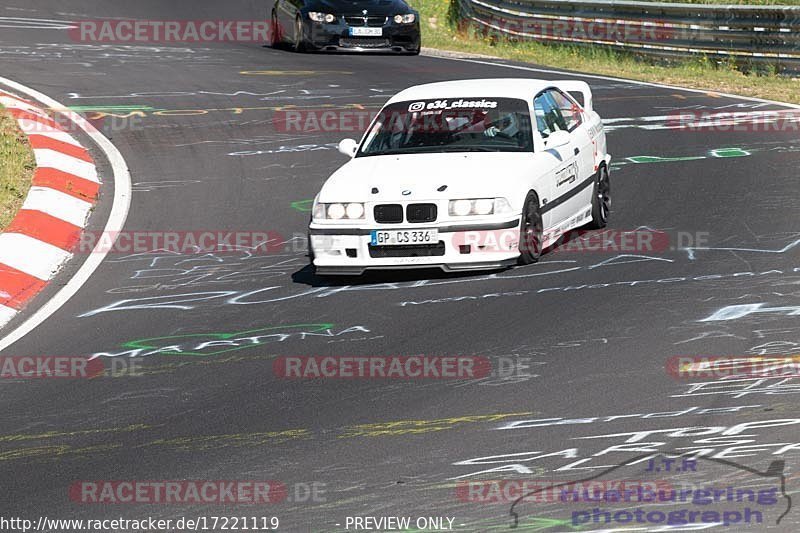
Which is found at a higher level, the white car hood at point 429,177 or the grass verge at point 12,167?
the white car hood at point 429,177

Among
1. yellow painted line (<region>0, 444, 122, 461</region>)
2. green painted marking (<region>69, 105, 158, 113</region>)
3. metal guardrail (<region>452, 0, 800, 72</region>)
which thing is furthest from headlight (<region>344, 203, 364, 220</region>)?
metal guardrail (<region>452, 0, 800, 72</region>)

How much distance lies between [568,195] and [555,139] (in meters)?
0.49

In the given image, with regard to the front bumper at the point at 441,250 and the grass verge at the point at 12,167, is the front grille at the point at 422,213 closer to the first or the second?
the front bumper at the point at 441,250

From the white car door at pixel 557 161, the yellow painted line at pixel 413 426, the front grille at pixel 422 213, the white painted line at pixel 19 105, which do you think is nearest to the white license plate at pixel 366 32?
Result: the white painted line at pixel 19 105

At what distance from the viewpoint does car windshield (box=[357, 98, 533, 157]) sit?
11.2m

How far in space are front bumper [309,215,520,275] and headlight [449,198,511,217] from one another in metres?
0.11

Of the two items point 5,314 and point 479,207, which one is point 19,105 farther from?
point 479,207

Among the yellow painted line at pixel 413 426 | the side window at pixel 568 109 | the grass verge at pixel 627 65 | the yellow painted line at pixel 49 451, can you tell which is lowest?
the yellow painted line at pixel 49 451

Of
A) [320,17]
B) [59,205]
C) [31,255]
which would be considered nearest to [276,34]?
[320,17]

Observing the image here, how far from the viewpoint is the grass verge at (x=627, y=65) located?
1994cm

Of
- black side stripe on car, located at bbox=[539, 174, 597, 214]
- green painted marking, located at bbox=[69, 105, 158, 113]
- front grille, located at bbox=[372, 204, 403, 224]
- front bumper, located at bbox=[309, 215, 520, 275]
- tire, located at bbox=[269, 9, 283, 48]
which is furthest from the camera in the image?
tire, located at bbox=[269, 9, 283, 48]

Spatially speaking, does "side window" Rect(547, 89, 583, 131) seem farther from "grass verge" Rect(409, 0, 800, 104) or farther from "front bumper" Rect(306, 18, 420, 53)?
"front bumper" Rect(306, 18, 420, 53)

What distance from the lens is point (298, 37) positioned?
24016mm

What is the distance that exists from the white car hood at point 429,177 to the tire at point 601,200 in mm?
1187
